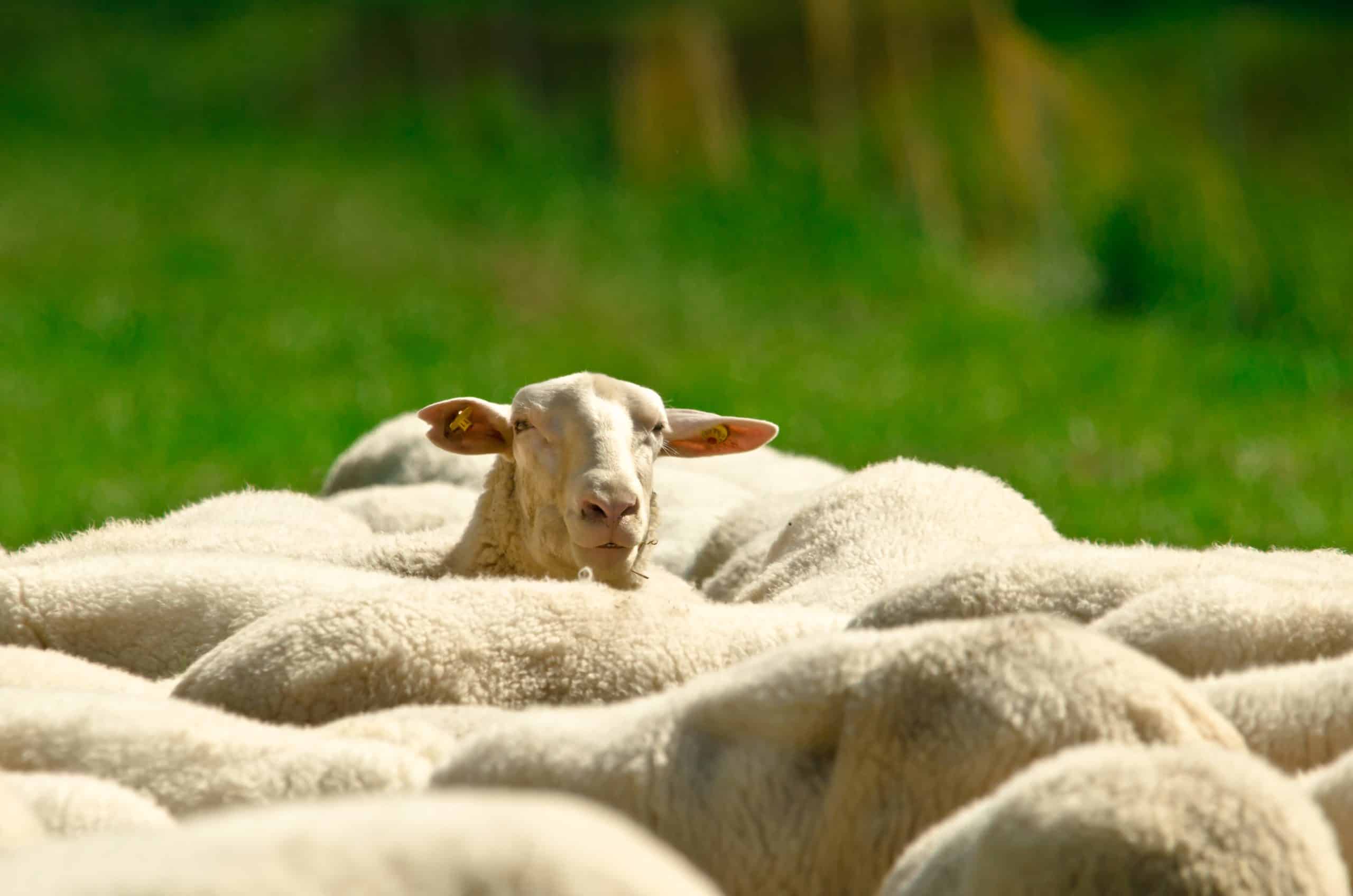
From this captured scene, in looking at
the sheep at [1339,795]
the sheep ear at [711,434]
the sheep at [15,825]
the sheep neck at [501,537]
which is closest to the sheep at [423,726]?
the sheep at [15,825]

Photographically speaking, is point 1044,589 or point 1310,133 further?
point 1310,133

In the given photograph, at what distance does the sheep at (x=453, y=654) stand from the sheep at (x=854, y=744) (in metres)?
0.53

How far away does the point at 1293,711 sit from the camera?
2371mm

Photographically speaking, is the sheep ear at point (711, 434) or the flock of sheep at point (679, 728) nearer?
the flock of sheep at point (679, 728)

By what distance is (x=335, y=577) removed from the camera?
12.1ft

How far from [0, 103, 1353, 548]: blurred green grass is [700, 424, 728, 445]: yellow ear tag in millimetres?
1760

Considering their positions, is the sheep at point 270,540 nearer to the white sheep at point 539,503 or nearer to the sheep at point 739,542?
the white sheep at point 539,503

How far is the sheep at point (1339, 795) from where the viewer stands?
6.75ft

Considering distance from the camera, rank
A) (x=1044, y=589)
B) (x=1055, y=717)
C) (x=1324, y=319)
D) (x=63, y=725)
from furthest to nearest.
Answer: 1. (x=1324, y=319)
2. (x=1044, y=589)
3. (x=63, y=725)
4. (x=1055, y=717)

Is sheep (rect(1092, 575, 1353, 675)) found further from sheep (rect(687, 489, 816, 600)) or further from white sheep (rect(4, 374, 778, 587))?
sheep (rect(687, 489, 816, 600))

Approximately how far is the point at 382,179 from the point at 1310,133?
644 cm

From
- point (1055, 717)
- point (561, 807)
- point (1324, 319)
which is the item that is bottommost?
point (1324, 319)

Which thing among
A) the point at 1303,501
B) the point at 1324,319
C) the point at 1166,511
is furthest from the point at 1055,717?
the point at 1324,319

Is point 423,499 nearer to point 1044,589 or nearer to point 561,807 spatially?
point 1044,589
